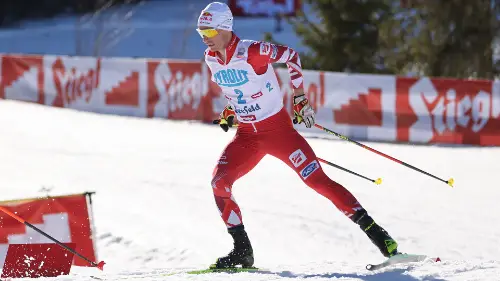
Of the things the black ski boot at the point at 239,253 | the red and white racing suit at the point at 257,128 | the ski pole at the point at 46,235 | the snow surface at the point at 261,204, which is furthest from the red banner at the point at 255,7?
the black ski boot at the point at 239,253

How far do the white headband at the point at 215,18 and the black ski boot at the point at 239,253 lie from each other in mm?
1460

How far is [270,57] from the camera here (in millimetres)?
6430

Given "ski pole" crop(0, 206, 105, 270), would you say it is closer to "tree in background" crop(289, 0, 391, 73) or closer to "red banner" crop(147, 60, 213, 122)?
"red banner" crop(147, 60, 213, 122)

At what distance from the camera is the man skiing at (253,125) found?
6336mm

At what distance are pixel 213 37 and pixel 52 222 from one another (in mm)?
2147

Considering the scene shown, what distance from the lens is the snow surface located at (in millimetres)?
8148

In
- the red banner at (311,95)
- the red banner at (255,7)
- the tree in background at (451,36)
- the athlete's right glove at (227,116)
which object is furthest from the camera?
the red banner at (255,7)

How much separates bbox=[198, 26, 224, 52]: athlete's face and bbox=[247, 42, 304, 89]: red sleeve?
0.71ft

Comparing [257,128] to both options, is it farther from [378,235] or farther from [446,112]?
[446,112]

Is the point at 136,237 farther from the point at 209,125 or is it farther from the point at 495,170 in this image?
the point at 209,125

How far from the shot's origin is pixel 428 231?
9.28 metres

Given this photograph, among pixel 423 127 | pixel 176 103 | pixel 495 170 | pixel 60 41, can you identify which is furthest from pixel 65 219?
pixel 60 41

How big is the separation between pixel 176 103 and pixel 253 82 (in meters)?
11.4

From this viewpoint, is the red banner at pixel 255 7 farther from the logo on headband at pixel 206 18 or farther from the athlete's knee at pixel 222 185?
the athlete's knee at pixel 222 185
